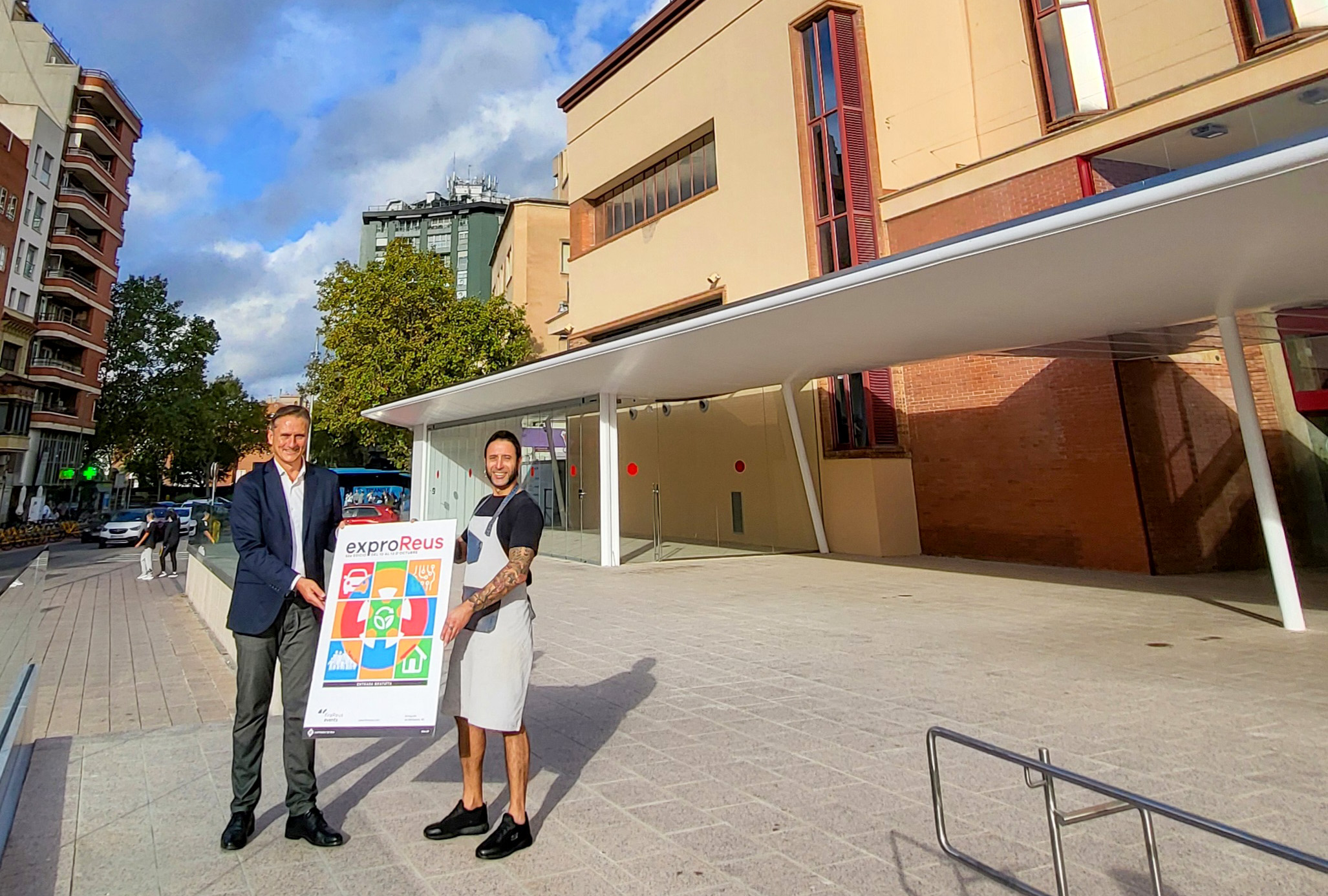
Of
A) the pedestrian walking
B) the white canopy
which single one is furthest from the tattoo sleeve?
the pedestrian walking

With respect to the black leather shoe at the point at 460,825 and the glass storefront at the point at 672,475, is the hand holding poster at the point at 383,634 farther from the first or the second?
the glass storefront at the point at 672,475

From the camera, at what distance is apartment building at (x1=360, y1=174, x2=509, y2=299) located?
75.2 metres

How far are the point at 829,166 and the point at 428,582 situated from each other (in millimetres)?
16166

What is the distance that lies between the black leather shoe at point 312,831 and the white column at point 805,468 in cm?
1321

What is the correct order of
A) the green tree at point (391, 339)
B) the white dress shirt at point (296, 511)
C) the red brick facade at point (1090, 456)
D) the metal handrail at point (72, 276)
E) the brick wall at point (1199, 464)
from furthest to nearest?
1. the metal handrail at point (72, 276)
2. the green tree at point (391, 339)
3. the red brick facade at point (1090, 456)
4. the brick wall at point (1199, 464)
5. the white dress shirt at point (296, 511)

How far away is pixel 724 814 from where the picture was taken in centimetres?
315

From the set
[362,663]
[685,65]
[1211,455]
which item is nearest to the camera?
[362,663]

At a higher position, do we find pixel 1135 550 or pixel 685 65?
pixel 685 65

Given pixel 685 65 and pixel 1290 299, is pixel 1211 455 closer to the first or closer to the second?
pixel 1290 299

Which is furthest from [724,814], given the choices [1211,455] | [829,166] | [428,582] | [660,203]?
[660,203]

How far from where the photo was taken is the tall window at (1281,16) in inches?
424

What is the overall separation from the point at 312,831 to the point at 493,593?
1.34 m

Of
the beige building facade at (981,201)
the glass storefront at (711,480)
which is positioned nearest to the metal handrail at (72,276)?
the beige building facade at (981,201)

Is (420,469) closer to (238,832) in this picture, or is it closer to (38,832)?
(38,832)
